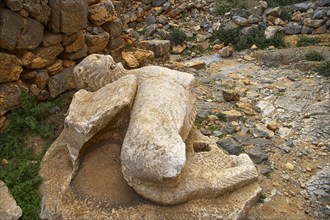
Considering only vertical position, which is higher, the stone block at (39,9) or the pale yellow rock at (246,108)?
the stone block at (39,9)

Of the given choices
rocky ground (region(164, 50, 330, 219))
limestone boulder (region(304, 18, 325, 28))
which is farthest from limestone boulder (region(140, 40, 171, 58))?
limestone boulder (region(304, 18, 325, 28))

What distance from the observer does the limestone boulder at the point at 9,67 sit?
425cm

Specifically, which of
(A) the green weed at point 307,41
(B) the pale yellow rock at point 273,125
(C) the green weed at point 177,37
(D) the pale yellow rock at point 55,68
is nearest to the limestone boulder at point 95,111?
(D) the pale yellow rock at point 55,68

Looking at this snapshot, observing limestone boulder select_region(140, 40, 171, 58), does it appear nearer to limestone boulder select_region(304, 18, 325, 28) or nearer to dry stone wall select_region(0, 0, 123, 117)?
dry stone wall select_region(0, 0, 123, 117)

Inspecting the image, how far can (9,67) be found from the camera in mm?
4340

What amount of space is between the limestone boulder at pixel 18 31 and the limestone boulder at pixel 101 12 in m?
1.08

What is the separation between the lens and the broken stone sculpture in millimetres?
3180

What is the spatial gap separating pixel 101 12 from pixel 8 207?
322 centimetres

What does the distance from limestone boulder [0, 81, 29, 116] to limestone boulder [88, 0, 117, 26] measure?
1.58 meters

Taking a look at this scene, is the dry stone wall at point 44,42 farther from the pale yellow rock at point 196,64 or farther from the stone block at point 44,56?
the pale yellow rock at point 196,64

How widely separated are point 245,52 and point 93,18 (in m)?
4.54

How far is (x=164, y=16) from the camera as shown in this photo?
10680 millimetres

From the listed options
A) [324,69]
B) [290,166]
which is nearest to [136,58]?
[290,166]

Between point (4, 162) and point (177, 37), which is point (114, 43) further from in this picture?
point (177, 37)
